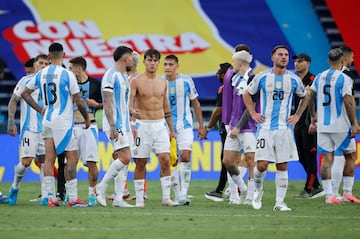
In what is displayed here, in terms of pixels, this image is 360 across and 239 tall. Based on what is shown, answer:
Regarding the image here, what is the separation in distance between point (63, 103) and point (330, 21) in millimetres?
15271

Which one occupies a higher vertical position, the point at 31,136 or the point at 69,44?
the point at 69,44

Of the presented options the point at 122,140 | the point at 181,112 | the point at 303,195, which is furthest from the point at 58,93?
the point at 303,195

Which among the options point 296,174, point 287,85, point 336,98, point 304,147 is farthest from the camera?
point 296,174

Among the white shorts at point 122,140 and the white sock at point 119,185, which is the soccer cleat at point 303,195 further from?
the white shorts at point 122,140

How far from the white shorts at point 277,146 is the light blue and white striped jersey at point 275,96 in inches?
3.3

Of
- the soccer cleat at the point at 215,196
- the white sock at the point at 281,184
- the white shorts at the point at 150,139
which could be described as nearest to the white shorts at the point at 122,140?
the white shorts at the point at 150,139

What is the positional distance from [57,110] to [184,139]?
2.49 metres

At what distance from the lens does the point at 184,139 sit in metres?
18.2

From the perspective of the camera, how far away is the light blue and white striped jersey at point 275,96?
15.9m

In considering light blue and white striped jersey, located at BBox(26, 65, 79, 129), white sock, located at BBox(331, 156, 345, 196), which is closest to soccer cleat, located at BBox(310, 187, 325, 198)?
white sock, located at BBox(331, 156, 345, 196)

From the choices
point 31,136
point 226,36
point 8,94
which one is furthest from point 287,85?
point 8,94

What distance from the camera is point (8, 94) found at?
3016 cm

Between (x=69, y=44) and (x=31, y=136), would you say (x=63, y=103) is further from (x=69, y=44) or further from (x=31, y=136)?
(x=69, y=44)

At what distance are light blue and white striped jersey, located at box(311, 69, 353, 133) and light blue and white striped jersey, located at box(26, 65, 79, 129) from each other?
3.80 m
